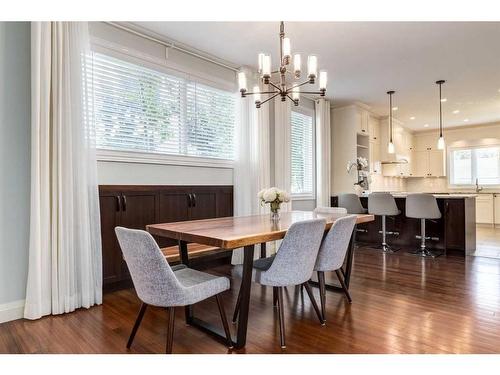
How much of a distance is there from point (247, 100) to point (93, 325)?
3.33 metres

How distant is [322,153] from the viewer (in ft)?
20.0

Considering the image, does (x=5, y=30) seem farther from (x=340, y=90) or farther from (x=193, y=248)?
(x=340, y=90)

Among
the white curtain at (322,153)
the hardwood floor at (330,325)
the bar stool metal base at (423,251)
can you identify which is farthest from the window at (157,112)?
the bar stool metal base at (423,251)

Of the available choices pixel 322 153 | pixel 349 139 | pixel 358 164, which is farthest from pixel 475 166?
pixel 322 153

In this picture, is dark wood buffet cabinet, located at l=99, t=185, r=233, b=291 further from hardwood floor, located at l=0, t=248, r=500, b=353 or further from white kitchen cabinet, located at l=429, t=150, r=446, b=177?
white kitchen cabinet, located at l=429, t=150, r=446, b=177

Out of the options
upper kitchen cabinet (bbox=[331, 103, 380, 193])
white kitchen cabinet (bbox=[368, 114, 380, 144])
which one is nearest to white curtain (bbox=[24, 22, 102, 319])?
upper kitchen cabinet (bbox=[331, 103, 380, 193])

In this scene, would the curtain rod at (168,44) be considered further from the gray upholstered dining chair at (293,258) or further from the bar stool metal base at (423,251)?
the bar stool metal base at (423,251)

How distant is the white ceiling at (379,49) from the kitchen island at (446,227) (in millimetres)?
1935

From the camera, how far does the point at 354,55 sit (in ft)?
13.5

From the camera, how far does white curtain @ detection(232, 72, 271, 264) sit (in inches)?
172

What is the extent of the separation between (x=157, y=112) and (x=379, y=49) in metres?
2.87

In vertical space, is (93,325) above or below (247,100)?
below

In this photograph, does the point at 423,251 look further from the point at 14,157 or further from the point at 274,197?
the point at 14,157
